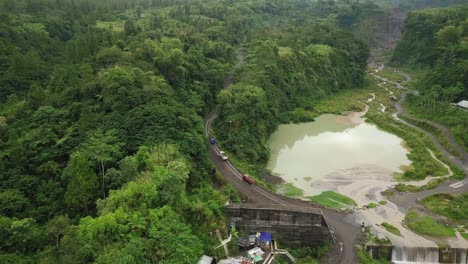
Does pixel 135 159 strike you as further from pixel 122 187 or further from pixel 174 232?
pixel 174 232

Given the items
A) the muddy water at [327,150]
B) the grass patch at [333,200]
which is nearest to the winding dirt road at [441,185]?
the grass patch at [333,200]

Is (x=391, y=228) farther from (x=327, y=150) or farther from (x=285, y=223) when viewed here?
(x=327, y=150)

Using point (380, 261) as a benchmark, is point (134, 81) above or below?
above

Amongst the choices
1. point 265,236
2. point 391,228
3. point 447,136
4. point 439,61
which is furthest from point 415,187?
point 439,61

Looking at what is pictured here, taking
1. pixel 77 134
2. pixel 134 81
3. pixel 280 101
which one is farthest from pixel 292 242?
pixel 280 101

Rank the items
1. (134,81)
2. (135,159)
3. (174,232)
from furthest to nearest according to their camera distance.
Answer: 1. (134,81)
2. (135,159)
3. (174,232)
